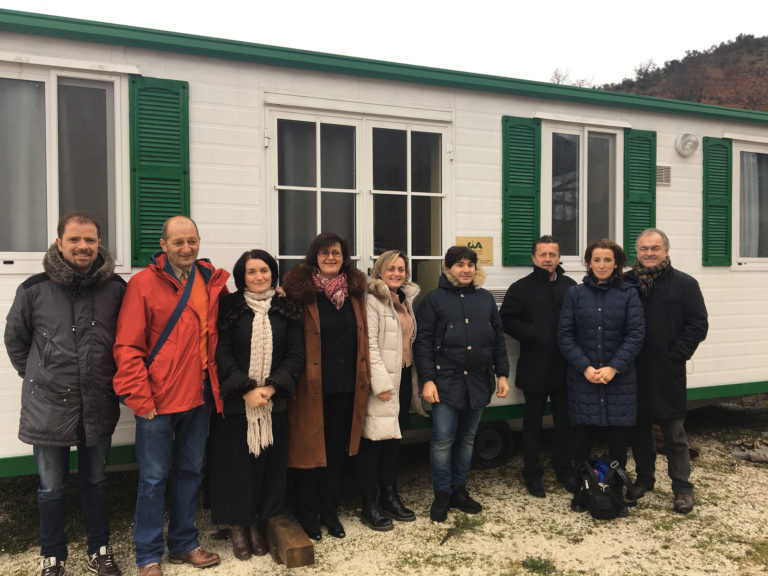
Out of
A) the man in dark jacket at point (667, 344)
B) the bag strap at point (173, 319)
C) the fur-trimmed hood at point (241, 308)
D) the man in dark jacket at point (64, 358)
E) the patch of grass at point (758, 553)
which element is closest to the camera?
the man in dark jacket at point (64, 358)

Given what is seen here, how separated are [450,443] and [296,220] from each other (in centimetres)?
161

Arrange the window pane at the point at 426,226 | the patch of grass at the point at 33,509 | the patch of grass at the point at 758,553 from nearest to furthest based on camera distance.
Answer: the patch of grass at the point at 758,553, the patch of grass at the point at 33,509, the window pane at the point at 426,226

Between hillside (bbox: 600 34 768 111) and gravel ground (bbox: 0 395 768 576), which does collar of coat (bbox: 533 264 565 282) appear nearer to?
gravel ground (bbox: 0 395 768 576)

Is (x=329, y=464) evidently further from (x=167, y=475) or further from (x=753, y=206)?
(x=753, y=206)

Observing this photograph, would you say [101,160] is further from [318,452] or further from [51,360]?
[318,452]

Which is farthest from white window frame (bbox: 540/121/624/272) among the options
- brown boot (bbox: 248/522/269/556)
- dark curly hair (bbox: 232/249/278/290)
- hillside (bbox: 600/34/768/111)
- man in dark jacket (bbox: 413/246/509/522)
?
hillside (bbox: 600/34/768/111)

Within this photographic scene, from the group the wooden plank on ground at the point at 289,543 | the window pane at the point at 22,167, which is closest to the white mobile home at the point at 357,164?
the window pane at the point at 22,167

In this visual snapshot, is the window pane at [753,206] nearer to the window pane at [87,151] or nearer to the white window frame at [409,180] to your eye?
the white window frame at [409,180]

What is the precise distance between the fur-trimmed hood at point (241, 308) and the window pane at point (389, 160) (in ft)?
3.93

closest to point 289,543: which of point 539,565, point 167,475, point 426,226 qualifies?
point 167,475

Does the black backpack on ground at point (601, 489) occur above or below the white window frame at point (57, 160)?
below

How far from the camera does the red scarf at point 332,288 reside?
10.1ft

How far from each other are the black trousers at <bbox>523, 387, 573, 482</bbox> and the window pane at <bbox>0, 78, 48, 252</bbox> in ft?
9.81

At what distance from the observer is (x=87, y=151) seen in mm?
3197
